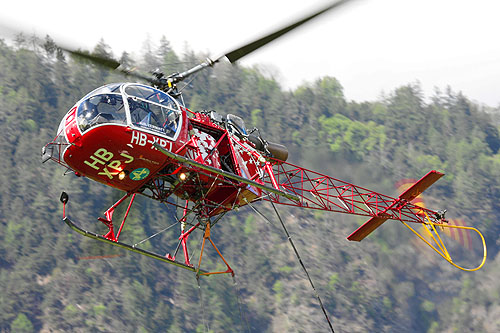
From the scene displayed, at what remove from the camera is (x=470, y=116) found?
321 feet

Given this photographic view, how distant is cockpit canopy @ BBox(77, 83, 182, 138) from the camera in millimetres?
14711

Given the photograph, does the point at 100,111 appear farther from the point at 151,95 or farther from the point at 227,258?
the point at 227,258

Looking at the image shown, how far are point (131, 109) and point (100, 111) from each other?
0.66 meters

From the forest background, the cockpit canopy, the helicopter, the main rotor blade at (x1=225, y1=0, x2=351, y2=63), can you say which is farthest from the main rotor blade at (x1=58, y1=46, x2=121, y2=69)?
the forest background

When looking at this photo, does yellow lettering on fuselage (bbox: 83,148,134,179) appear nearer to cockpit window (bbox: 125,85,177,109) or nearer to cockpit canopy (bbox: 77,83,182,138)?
cockpit canopy (bbox: 77,83,182,138)

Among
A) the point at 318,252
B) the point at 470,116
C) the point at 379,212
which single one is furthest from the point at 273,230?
the point at 379,212

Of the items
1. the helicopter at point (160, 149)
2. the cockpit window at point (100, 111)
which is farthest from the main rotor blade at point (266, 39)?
the cockpit window at point (100, 111)

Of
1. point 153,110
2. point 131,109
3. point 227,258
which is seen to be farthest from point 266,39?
point 227,258

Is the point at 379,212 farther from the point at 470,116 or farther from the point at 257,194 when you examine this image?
the point at 470,116

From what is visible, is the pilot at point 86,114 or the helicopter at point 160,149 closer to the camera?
the pilot at point 86,114

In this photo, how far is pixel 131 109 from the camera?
1502 centimetres

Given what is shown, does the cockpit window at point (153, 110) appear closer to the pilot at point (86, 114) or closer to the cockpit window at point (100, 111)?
the cockpit window at point (100, 111)

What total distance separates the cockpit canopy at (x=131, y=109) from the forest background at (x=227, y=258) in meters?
42.2

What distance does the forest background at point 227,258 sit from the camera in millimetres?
61969
